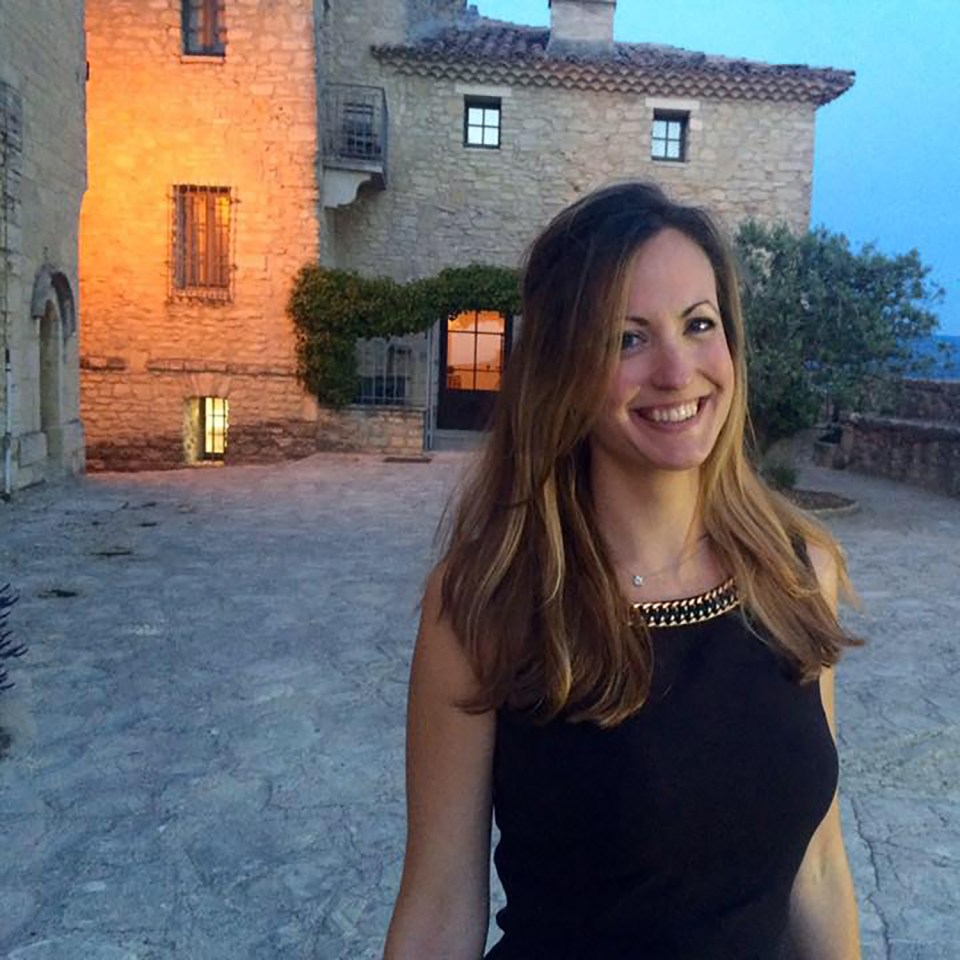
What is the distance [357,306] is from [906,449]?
28.4 ft

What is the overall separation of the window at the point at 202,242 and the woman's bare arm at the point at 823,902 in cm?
1539

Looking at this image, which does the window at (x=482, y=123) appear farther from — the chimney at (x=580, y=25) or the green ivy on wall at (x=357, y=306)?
the green ivy on wall at (x=357, y=306)

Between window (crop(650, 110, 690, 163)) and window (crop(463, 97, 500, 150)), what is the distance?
292 centimetres

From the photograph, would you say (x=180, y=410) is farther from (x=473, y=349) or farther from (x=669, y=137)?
(x=669, y=137)

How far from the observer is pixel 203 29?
15461 millimetres

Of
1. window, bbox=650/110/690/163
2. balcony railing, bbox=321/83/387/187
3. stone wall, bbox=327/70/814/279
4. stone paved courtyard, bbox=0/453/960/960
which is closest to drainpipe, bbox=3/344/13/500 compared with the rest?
stone paved courtyard, bbox=0/453/960/960

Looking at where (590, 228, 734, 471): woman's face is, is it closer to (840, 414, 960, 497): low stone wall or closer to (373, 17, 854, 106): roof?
(840, 414, 960, 497): low stone wall

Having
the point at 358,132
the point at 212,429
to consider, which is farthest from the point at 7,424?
the point at 358,132

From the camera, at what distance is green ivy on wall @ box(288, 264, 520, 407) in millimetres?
15328

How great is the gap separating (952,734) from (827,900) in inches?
131

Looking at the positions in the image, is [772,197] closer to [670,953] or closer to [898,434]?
[898,434]

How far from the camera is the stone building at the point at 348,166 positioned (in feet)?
50.7

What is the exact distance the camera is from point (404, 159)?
17859 millimetres

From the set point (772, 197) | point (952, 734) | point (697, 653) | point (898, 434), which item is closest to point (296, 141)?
point (772, 197)
